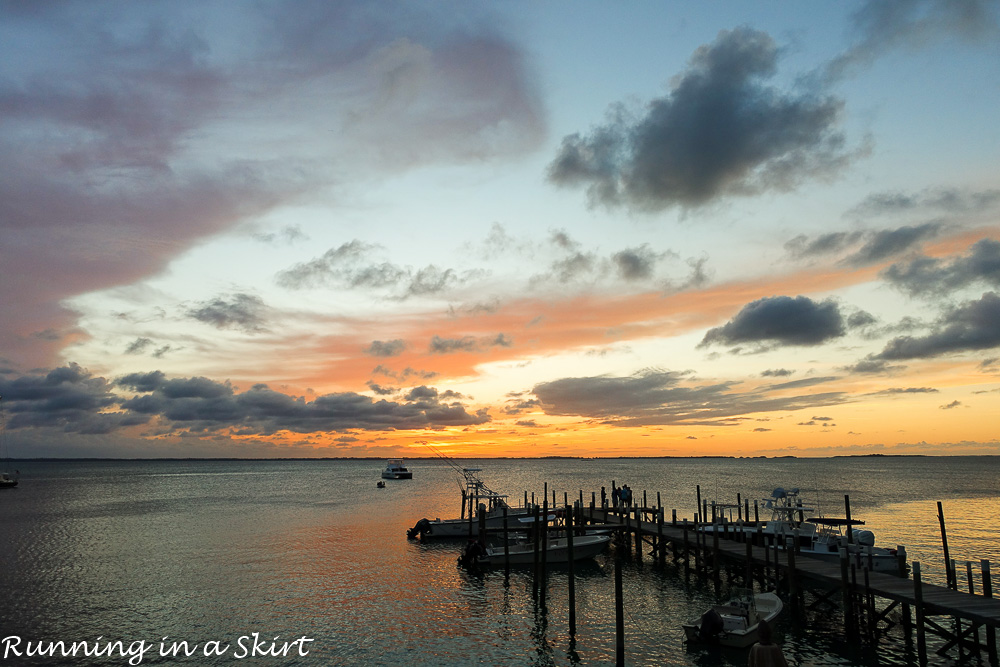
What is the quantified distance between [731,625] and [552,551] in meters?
15.5

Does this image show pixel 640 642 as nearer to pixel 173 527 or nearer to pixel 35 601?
pixel 35 601

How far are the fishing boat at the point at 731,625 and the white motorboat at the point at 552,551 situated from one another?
13592 millimetres

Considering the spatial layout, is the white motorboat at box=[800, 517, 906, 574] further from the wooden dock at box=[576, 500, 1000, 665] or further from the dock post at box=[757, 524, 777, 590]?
the dock post at box=[757, 524, 777, 590]

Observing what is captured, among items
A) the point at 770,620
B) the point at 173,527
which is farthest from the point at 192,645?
the point at 173,527

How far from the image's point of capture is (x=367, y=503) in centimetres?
8412

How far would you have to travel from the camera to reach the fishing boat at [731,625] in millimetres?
22500

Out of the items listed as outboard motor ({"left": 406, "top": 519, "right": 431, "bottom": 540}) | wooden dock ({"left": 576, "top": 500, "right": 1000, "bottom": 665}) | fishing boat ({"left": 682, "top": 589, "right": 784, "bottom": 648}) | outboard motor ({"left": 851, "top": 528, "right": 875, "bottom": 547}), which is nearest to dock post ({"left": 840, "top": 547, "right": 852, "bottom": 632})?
wooden dock ({"left": 576, "top": 500, "right": 1000, "bottom": 665})

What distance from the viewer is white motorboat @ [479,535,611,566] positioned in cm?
3694

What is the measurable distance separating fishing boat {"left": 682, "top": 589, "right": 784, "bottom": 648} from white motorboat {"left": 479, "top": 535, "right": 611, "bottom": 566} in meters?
13.6

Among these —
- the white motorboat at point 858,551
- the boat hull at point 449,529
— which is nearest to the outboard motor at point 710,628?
the white motorboat at point 858,551

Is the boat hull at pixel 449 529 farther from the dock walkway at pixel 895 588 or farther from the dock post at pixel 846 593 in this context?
the dock post at pixel 846 593

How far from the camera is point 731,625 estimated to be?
22.8m

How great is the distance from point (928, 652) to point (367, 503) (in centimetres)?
7171

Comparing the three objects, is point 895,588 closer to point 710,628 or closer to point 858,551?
point 858,551
